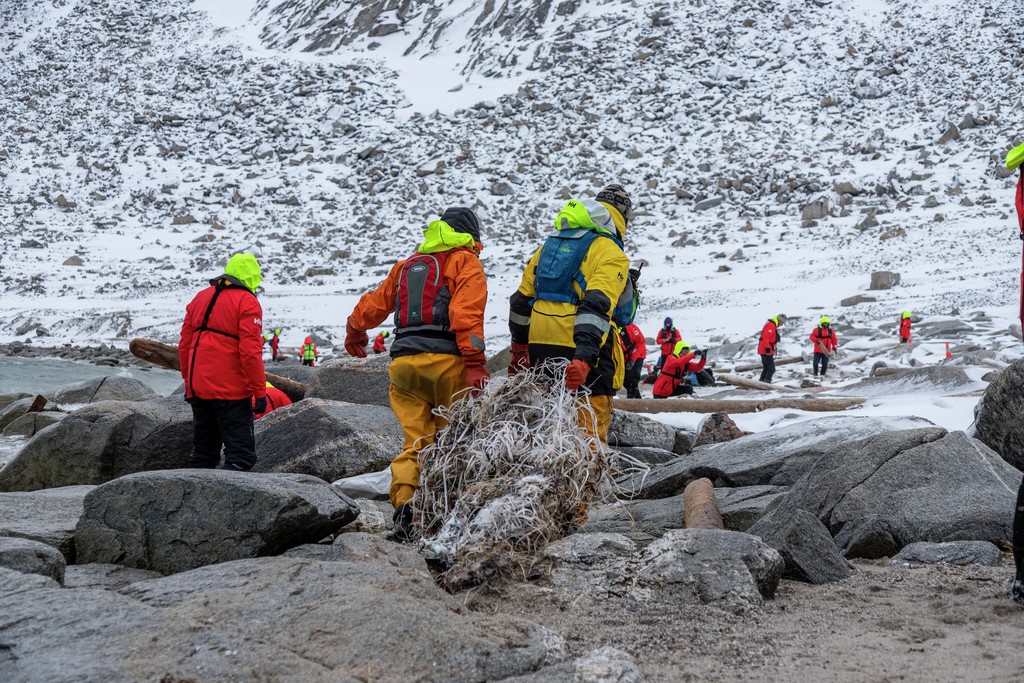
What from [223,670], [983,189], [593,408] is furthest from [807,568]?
[983,189]

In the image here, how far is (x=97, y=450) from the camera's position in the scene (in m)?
6.66

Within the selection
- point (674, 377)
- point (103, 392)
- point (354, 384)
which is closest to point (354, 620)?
point (354, 384)

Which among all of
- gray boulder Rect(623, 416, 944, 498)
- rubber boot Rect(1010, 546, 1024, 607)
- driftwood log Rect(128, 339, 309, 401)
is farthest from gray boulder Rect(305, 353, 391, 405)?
rubber boot Rect(1010, 546, 1024, 607)

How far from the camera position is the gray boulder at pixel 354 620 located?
269 cm

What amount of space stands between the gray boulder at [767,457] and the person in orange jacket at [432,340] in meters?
1.37

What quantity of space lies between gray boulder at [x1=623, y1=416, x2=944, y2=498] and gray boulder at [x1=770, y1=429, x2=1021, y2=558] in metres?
0.65

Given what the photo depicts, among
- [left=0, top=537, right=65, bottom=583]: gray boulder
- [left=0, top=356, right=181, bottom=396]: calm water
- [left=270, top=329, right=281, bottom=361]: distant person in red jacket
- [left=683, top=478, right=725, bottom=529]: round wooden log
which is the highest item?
[left=0, top=537, right=65, bottom=583]: gray boulder

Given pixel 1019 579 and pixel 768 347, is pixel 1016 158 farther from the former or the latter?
pixel 768 347

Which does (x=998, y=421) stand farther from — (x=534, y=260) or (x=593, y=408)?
(x=534, y=260)

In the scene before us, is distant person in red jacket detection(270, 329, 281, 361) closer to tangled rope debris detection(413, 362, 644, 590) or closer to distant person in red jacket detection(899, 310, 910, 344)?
distant person in red jacket detection(899, 310, 910, 344)

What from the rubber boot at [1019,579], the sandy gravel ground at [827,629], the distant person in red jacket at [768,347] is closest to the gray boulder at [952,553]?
the sandy gravel ground at [827,629]

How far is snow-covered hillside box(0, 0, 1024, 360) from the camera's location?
28.0 metres

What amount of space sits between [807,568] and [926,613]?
1.80ft

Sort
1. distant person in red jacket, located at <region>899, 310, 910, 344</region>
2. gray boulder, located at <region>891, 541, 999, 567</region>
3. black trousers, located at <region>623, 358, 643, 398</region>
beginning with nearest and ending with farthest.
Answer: gray boulder, located at <region>891, 541, 999, 567</region> → black trousers, located at <region>623, 358, 643, 398</region> → distant person in red jacket, located at <region>899, 310, 910, 344</region>
